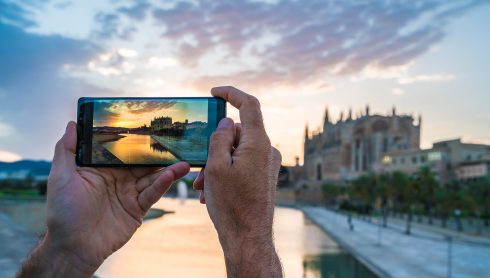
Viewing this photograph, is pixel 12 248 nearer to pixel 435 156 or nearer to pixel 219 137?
pixel 219 137

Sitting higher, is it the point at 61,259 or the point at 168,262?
Result: the point at 61,259

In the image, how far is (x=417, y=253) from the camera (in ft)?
82.5

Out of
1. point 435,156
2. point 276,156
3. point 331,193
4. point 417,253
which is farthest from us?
point 331,193

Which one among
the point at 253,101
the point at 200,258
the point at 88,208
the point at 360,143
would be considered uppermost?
the point at 360,143

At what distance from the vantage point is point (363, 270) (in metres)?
20.8

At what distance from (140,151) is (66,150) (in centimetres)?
31

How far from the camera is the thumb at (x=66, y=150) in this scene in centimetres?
230

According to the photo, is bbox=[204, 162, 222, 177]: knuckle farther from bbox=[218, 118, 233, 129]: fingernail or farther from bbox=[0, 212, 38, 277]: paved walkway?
bbox=[0, 212, 38, 277]: paved walkway

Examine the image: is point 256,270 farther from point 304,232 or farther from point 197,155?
point 304,232

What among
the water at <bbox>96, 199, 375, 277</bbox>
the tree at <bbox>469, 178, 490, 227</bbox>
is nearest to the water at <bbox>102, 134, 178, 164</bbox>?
the water at <bbox>96, 199, 375, 277</bbox>

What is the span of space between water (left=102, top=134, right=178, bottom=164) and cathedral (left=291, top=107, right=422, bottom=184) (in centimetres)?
8105

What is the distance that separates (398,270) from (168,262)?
8.71 m

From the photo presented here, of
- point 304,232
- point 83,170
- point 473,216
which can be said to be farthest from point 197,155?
point 473,216

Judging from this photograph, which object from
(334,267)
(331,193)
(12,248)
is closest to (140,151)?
(12,248)
